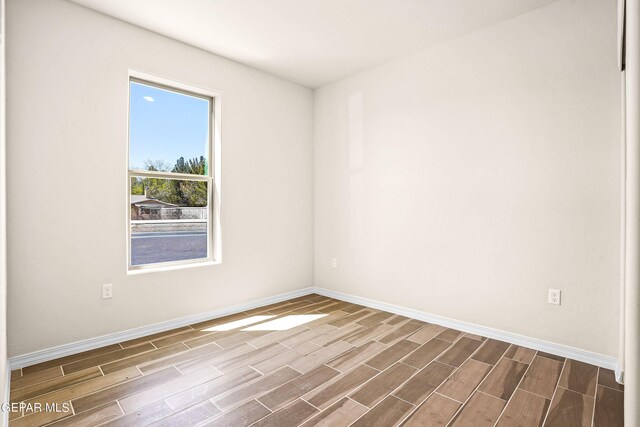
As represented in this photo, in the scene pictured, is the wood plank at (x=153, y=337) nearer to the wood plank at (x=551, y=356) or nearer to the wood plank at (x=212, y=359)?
the wood plank at (x=212, y=359)

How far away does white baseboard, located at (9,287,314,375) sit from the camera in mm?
2398

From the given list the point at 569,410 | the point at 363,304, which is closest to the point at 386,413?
the point at 569,410

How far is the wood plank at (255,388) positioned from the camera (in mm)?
1973

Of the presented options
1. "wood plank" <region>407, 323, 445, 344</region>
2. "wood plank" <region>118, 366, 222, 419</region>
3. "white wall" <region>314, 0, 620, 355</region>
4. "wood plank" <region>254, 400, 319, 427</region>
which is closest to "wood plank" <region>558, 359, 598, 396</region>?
"white wall" <region>314, 0, 620, 355</region>

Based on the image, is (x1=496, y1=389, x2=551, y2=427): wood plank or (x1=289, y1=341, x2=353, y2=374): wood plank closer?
(x1=496, y1=389, x2=551, y2=427): wood plank

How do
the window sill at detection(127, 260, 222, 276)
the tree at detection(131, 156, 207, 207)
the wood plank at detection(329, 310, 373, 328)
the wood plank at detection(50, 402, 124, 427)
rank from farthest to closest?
the wood plank at detection(329, 310, 373, 328), the tree at detection(131, 156, 207, 207), the window sill at detection(127, 260, 222, 276), the wood plank at detection(50, 402, 124, 427)

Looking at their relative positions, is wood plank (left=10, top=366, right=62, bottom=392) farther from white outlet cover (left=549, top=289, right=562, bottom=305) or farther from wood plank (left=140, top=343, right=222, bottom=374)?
white outlet cover (left=549, top=289, right=562, bottom=305)

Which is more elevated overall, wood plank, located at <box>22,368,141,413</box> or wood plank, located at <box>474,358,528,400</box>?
wood plank, located at <box>22,368,141,413</box>

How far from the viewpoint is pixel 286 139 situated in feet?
13.5

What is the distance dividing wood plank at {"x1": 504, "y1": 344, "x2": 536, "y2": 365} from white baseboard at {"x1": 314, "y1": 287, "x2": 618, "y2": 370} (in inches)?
2.6

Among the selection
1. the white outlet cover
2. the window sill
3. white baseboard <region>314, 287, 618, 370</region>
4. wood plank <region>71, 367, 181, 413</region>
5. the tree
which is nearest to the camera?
wood plank <region>71, 367, 181, 413</region>

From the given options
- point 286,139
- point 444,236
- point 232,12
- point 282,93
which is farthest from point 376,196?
point 232,12

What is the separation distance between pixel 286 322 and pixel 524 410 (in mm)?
2034

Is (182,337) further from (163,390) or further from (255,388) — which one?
(255,388)
